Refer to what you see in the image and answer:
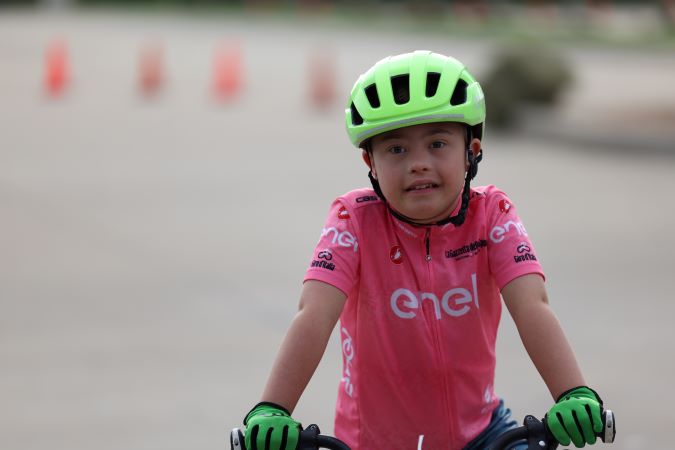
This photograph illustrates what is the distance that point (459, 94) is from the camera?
362cm

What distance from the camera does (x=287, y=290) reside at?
977cm

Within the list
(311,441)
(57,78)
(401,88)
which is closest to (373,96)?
(401,88)

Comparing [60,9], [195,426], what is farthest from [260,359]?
[60,9]

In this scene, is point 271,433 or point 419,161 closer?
point 271,433

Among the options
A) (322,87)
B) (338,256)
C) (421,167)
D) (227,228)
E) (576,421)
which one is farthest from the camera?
(322,87)

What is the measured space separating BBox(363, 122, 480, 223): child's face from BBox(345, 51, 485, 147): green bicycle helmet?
0.18 ft

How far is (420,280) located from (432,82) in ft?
1.89

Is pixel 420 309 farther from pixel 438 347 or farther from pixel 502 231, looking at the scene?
pixel 502 231

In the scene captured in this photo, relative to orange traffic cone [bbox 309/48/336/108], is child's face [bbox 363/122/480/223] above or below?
below

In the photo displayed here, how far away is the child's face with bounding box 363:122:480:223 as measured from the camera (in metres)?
3.50

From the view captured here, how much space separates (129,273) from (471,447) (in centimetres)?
700

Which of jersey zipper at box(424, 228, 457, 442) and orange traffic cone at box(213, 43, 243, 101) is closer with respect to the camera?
jersey zipper at box(424, 228, 457, 442)

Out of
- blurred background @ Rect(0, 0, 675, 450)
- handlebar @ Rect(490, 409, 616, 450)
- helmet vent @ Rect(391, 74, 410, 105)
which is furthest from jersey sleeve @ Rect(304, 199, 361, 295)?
blurred background @ Rect(0, 0, 675, 450)

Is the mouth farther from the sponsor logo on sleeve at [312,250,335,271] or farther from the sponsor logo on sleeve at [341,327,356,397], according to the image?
the sponsor logo on sleeve at [341,327,356,397]
